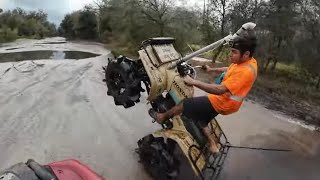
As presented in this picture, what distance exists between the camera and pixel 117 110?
9.91m

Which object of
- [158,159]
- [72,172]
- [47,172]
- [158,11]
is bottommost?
[158,159]

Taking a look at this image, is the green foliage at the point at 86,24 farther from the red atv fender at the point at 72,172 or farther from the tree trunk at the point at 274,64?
the red atv fender at the point at 72,172

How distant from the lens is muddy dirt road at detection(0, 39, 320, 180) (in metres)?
6.79

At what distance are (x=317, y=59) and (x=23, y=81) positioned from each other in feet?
38.1

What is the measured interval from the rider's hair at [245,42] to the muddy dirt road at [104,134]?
2.44 meters

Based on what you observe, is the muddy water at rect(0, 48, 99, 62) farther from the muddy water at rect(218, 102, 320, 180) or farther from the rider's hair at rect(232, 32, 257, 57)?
the rider's hair at rect(232, 32, 257, 57)

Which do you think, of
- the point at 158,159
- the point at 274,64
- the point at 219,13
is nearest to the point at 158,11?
the point at 219,13

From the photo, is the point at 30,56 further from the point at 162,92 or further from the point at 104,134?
the point at 162,92

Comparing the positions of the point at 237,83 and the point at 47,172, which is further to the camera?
the point at 237,83

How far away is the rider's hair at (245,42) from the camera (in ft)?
16.3

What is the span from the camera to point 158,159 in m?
5.79

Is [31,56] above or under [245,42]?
under

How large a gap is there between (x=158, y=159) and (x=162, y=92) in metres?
1.03

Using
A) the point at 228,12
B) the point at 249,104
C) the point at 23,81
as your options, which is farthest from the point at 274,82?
the point at 23,81
